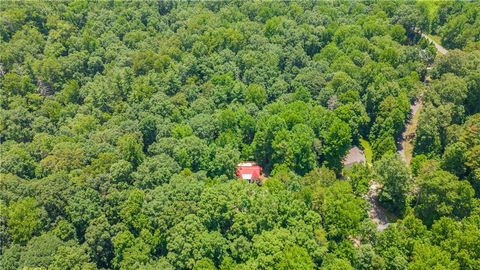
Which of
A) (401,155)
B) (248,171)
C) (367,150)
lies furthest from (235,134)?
(401,155)

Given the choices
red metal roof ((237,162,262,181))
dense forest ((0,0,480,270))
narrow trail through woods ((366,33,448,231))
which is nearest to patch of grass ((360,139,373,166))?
dense forest ((0,0,480,270))

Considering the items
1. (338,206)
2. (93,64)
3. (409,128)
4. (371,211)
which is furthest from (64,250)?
(409,128)

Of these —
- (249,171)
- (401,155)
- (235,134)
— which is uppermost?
(235,134)

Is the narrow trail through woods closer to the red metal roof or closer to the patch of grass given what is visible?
the patch of grass

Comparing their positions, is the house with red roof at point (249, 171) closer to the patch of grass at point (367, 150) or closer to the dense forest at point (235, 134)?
the dense forest at point (235, 134)

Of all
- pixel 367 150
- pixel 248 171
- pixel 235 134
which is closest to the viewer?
pixel 248 171

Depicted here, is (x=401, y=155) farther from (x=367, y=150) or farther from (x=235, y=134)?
(x=235, y=134)

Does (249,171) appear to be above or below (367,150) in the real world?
above

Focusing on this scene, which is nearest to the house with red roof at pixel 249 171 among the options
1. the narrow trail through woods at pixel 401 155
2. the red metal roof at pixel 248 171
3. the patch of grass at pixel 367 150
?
the red metal roof at pixel 248 171
